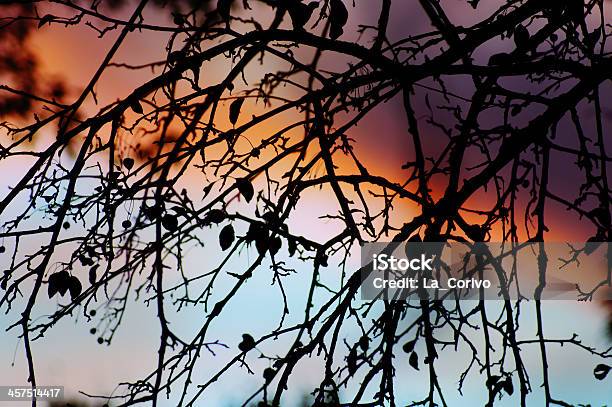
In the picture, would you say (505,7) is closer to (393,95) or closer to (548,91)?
(548,91)

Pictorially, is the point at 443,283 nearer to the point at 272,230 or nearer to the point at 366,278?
the point at 366,278

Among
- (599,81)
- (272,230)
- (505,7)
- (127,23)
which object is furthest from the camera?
(505,7)

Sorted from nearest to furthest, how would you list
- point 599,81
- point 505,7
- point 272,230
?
point 272,230 → point 599,81 → point 505,7

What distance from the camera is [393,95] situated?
2494 millimetres

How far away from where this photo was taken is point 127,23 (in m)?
2.24

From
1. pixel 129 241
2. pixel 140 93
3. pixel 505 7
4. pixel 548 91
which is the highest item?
pixel 505 7

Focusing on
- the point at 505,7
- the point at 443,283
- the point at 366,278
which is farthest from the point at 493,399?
the point at 505,7

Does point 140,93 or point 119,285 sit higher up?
point 140,93

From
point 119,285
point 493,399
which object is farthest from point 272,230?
point 493,399

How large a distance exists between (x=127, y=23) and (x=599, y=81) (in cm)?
150

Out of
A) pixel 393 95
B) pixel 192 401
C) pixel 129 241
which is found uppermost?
pixel 393 95

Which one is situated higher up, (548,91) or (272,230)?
(548,91)

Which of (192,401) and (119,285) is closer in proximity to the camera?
(192,401)

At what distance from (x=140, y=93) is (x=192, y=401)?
3.00 feet
